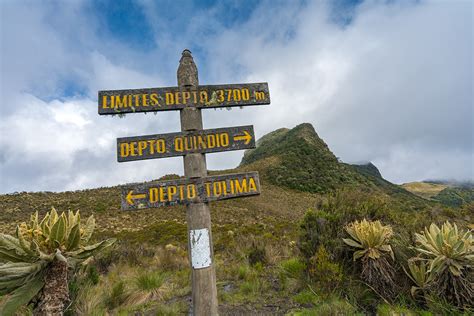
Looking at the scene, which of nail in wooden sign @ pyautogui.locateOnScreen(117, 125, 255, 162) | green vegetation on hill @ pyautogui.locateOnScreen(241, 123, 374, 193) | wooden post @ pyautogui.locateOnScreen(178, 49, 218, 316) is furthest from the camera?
green vegetation on hill @ pyautogui.locateOnScreen(241, 123, 374, 193)

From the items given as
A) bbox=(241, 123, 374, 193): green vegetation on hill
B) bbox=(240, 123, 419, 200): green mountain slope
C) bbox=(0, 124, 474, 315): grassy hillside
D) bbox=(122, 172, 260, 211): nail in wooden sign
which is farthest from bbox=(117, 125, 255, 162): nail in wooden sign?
bbox=(241, 123, 374, 193): green vegetation on hill

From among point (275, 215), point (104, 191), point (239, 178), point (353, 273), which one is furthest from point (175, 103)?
point (104, 191)

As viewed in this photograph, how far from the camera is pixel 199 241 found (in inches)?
147

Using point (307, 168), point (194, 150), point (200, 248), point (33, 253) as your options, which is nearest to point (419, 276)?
point (200, 248)

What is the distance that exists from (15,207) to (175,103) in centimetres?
2819

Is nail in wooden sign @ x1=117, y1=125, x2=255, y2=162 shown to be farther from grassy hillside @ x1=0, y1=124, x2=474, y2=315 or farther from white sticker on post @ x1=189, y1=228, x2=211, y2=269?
grassy hillside @ x1=0, y1=124, x2=474, y2=315

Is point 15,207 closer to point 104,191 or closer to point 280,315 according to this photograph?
point 104,191

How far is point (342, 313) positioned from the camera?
3443mm

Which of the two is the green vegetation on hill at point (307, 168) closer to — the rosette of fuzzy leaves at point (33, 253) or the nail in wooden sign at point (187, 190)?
the nail in wooden sign at point (187, 190)

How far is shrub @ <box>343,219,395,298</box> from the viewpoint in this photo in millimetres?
3902

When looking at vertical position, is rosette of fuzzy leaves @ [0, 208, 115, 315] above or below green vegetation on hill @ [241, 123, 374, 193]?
below

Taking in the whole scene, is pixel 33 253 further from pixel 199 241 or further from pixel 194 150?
pixel 194 150

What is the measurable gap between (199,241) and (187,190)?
0.78 m

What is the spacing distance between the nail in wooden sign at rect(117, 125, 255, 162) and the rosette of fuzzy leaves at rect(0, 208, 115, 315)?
1.30 metres
